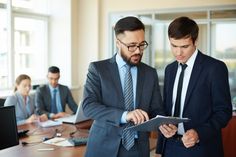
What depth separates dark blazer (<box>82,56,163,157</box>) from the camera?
74.6 inches

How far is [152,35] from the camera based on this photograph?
7109 millimetres

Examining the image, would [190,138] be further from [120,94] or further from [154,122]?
[120,94]

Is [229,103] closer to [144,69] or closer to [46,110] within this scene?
[144,69]

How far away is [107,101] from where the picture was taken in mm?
1933

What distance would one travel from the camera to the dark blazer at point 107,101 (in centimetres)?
190

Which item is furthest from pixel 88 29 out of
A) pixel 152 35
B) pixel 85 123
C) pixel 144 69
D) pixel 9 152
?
pixel 144 69

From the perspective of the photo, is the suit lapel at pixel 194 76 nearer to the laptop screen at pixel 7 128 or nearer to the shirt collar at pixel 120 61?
the shirt collar at pixel 120 61

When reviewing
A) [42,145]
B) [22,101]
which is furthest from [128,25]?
[22,101]

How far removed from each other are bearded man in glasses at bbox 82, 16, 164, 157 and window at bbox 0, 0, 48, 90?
481 cm

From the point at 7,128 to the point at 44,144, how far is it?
0.95 meters

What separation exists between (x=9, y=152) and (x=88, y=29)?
191 inches

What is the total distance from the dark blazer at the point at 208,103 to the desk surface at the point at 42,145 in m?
1.13

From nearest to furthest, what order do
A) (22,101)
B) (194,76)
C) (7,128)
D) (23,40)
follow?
(194,76) < (7,128) < (22,101) < (23,40)

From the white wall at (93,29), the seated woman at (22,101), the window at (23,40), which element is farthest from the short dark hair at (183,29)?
the white wall at (93,29)
